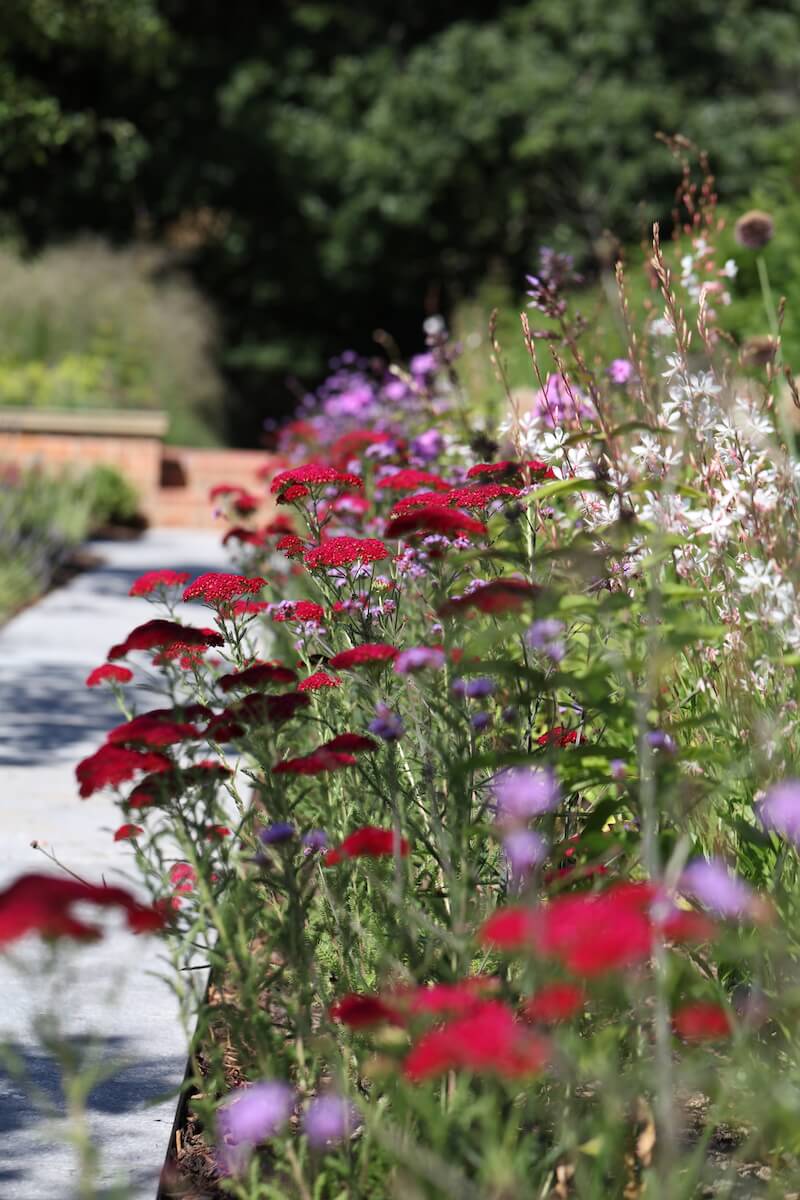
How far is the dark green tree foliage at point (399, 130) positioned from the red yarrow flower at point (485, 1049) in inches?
630

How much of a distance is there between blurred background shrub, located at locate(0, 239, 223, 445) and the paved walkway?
7.01 m

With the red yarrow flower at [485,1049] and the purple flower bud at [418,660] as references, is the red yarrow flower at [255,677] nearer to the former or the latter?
the purple flower bud at [418,660]

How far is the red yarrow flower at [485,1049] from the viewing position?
3.96ft

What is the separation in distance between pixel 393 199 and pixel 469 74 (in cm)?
175

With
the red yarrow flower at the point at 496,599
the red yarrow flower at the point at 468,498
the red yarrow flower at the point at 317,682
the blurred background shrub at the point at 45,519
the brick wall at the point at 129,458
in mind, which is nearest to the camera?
the red yarrow flower at the point at 496,599

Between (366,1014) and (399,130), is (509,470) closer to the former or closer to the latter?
(366,1014)

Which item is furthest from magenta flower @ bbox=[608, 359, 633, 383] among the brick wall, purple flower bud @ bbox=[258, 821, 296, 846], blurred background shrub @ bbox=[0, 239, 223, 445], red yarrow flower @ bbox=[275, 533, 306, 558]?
blurred background shrub @ bbox=[0, 239, 223, 445]

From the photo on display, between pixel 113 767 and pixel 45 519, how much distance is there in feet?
25.3

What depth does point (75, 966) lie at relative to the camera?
115 inches

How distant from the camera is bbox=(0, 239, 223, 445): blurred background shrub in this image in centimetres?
1380

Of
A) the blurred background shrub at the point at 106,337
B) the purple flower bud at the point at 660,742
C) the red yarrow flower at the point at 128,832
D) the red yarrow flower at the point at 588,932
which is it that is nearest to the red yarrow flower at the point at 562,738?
the purple flower bud at the point at 660,742

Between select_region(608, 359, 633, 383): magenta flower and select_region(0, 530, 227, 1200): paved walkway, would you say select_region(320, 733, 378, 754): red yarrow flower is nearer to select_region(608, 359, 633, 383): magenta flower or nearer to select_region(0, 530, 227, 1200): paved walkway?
select_region(0, 530, 227, 1200): paved walkway

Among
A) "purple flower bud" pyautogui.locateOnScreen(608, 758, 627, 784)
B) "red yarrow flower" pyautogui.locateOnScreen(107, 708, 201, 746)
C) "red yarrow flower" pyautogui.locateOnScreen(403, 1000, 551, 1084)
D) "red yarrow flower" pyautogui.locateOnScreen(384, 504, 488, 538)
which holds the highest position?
"red yarrow flower" pyautogui.locateOnScreen(384, 504, 488, 538)

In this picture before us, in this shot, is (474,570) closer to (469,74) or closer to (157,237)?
(469,74)
